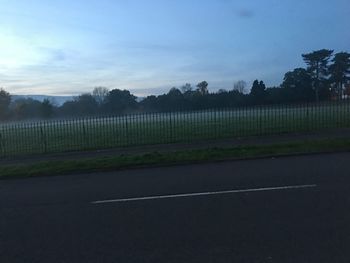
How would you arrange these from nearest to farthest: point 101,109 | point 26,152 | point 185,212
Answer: point 185,212
point 26,152
point 101,109

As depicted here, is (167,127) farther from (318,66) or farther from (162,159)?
(318,66)

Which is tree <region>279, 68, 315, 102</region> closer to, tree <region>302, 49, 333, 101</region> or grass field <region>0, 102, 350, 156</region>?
tree <region>302, 49, 333, 101</region>

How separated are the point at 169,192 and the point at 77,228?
234 centimetres

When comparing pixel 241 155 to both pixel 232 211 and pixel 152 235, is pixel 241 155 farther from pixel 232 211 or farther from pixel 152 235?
pixel 152 235

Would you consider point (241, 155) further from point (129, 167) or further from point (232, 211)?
point (232, 211)

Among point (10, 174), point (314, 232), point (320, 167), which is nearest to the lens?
point (314, 232)

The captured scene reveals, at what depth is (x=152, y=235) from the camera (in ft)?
17.6

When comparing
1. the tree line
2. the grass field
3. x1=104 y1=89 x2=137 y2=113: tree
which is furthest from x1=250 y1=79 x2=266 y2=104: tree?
the grass field

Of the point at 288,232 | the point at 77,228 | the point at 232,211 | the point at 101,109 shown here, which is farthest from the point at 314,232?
the point at 101,109

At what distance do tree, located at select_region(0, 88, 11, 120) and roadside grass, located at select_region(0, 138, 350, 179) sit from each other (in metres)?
26.0

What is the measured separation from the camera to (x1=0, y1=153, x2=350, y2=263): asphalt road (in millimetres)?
4758

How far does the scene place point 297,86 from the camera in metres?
35.5

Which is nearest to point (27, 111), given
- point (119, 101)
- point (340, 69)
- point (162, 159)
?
point (119, 101)

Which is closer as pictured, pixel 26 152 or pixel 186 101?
pixel 26 152
